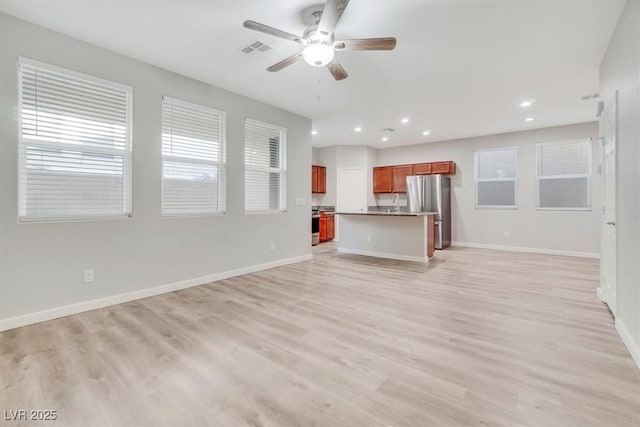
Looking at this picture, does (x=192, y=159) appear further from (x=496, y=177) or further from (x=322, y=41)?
(x=496, y=177)

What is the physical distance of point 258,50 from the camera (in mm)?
3125

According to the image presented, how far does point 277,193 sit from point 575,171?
613cm

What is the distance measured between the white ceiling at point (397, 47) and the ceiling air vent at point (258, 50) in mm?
60

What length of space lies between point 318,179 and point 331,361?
6616mm

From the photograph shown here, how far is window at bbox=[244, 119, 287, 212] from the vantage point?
4.68 meters

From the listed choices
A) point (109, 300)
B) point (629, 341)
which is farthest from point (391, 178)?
point (109, 300)

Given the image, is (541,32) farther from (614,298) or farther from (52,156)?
(52,156)

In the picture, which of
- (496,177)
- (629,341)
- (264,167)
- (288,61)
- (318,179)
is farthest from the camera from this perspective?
(318,179)

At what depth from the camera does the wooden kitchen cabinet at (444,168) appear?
7.33 m

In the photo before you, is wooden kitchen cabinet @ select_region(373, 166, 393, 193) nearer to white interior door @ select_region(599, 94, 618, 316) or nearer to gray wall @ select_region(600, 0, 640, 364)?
white interior door @ select_region(599, 94, 618, 316)

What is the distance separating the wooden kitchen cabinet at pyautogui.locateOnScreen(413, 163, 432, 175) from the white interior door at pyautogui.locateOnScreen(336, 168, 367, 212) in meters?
1.42

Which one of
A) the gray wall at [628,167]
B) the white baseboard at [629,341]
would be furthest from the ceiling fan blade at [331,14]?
the white baseboard at [629,341]

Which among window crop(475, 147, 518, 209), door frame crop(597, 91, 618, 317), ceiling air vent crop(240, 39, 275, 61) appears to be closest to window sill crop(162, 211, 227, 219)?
ceiling air vent crop(240, 39, 275, 61)

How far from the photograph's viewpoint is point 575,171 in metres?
6.12
